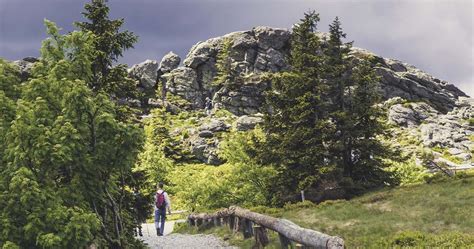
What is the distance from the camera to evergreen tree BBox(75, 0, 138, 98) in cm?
1762

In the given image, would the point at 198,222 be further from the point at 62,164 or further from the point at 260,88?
the point at 260,88

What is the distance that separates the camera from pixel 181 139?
87.0 metres

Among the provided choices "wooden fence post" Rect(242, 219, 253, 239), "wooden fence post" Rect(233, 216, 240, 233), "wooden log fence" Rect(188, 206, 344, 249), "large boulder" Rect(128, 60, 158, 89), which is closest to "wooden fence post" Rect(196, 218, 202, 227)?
"wooden log fence" Rect(188, 206, 344, 249)

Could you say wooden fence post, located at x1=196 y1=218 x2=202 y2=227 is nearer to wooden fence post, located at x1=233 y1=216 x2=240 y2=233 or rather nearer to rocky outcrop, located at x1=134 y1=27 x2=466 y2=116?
wooden fence post, located at x1=233 y1=216 x2=240 y2=233

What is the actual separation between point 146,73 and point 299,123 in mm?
102393

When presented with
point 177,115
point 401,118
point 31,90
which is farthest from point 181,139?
point 31,90

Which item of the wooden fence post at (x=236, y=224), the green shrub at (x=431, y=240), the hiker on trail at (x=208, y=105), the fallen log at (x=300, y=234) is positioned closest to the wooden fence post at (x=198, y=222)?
the wooden fence post at (x=236, y=224)

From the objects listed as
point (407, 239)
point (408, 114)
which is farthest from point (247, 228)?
point (408, 114)

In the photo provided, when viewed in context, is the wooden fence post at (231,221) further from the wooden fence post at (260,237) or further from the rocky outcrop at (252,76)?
the rocky outcrop at (252,76)

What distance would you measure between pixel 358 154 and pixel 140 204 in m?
15.7

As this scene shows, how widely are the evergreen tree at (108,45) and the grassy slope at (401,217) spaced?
7.96 metres

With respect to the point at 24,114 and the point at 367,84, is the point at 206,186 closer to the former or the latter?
the point at 367,84

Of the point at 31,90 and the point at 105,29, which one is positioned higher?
the point at 105,29

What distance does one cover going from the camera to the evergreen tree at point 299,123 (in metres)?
26.1
